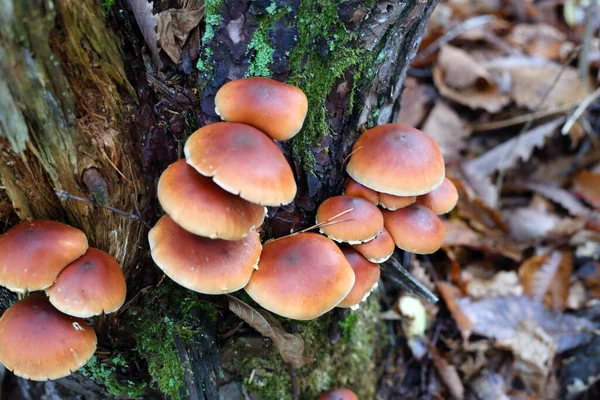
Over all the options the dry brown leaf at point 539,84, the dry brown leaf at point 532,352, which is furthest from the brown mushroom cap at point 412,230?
the dry brown leaf at point 539,84

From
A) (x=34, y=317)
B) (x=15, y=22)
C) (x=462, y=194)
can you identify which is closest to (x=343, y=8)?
(x=15, y=22)

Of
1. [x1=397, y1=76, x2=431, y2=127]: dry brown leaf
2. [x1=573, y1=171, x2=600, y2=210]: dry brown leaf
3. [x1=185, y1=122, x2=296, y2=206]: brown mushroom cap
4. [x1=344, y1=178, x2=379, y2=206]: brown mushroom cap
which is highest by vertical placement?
[x1=185, y1=122, x2=296, y2=206]: brown mushroom cap

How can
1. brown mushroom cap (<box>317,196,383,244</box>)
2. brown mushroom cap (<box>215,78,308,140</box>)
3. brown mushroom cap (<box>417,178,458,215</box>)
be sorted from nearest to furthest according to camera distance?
brown mushroom cap (<box>215,78,308,140</box>) < brown mushroom cap (<box>317,196,383,244</box>) < brown mushroom cap (<box>417,178,458,215</box>)

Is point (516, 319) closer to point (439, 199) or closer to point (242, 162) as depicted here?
point (439, 199)

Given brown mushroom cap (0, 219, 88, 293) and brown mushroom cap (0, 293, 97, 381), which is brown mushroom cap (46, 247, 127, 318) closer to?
brown mushroom cap (0, 219, 88, 293)

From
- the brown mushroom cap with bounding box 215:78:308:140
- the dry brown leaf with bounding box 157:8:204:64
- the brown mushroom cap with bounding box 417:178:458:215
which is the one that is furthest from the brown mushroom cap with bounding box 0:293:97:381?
the brown mushroom cap with bounding box 417:178:458:215
